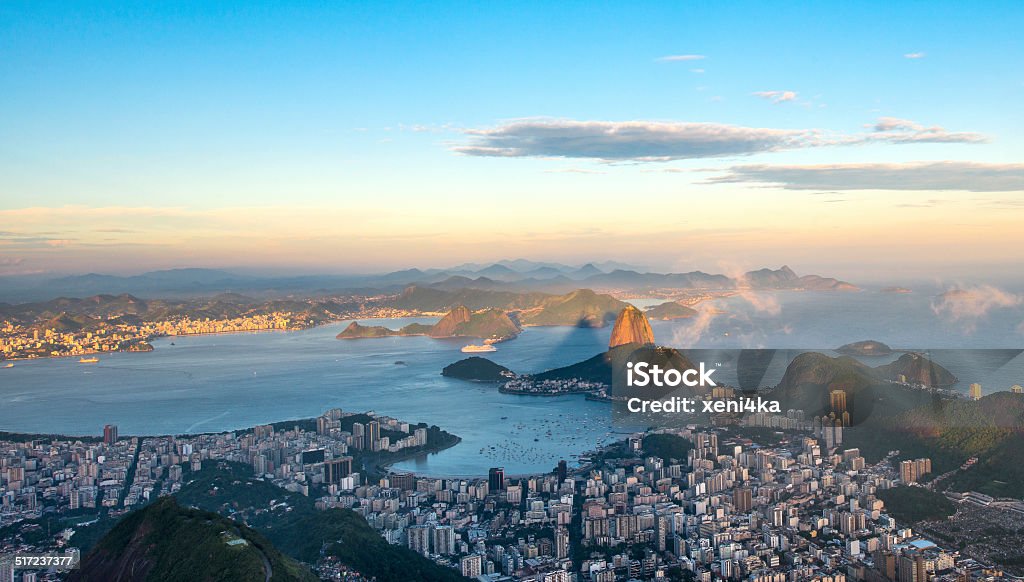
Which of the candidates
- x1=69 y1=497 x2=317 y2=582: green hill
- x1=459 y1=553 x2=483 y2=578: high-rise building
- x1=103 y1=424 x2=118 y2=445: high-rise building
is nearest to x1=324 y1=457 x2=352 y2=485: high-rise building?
x1=459 y1=553 x2=483 y2=578: high-rise building

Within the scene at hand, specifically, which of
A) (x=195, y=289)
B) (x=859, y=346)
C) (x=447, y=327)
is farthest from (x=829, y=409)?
(x=195, y=289)

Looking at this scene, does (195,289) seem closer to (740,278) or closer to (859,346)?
(740,278)

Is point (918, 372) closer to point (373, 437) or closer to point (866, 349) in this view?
point (866, 349)

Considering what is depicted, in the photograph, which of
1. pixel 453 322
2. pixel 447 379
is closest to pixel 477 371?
pixel 447 379

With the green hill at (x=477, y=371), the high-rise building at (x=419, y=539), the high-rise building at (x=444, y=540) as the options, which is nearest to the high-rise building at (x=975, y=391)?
the high-rise building at (x=444, y=540)

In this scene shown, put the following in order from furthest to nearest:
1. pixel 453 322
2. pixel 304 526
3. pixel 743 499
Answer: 1. pixel 453 322
2. pixel 743 499
3. pixel 304 526
